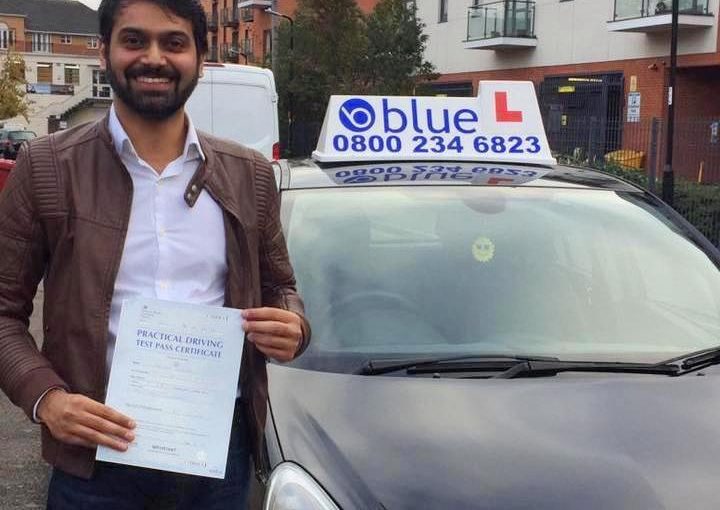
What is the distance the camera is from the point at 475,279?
3.00 metres

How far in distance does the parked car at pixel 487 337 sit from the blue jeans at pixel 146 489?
0.72 ft

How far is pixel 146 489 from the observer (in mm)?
1842

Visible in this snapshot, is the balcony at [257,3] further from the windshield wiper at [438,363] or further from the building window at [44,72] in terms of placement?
the windshield wiper at [438,363]

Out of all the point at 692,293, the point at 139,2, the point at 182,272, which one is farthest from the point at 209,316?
the point at 692,293

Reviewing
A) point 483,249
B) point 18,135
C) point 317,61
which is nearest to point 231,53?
point 18,135

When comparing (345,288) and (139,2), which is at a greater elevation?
(139,2)

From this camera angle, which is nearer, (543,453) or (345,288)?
(543,453)

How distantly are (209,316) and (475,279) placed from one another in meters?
1.38

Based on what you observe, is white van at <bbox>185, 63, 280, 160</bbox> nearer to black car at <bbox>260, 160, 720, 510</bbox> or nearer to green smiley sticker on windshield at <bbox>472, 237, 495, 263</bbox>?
black car at <bbox>260, 160, 720, 510</bbox>

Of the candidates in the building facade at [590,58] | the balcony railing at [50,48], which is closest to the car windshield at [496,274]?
the building facade at [590,58]

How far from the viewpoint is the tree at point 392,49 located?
1046 inches

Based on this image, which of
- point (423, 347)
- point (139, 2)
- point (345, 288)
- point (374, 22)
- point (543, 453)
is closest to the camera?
point (139, 2)

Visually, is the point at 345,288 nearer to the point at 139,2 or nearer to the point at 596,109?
the point at 139,2

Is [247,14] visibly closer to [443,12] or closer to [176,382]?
[443,12]
